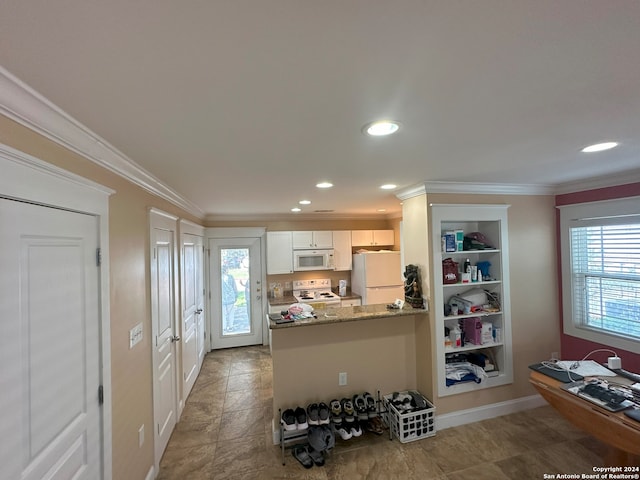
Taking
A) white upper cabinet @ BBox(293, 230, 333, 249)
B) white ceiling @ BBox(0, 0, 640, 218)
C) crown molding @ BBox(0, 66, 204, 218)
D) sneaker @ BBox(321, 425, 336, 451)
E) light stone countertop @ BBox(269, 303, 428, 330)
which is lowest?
sneaker @ BBox(321, 425, 336, 451)

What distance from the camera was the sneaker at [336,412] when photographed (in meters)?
2.49

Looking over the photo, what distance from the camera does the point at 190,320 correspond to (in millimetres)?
3418

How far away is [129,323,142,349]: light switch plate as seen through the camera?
183 cm

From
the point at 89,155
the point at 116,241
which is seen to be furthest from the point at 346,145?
the point at 116,241

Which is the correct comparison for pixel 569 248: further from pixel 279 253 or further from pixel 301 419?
pixel 279 253

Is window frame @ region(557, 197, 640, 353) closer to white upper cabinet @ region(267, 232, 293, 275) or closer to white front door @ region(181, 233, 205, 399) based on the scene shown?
white upper cabinet @ region(267, 232, 293, 275)

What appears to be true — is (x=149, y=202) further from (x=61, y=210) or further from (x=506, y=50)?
(x=506, y=50)

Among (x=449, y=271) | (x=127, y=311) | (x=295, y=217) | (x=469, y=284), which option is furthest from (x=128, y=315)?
(x=295, y=217)

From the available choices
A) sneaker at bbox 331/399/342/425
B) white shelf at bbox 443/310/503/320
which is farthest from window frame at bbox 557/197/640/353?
sneaker at bbox 331/399/342/425

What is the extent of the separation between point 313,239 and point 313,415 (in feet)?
9.39

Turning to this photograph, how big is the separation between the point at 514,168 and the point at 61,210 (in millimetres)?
2873

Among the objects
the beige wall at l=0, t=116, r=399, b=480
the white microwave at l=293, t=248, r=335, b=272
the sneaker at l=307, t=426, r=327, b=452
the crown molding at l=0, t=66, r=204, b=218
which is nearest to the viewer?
the crown molding at l=0, t=66, r=204, b=218

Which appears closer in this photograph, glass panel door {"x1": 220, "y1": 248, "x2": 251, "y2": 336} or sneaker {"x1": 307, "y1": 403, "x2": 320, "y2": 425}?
sneaker {"x1": 307, "y1": 403, "x2": 320, "y2": 425}

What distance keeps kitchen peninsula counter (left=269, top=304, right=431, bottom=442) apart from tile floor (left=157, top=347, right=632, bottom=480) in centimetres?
37
